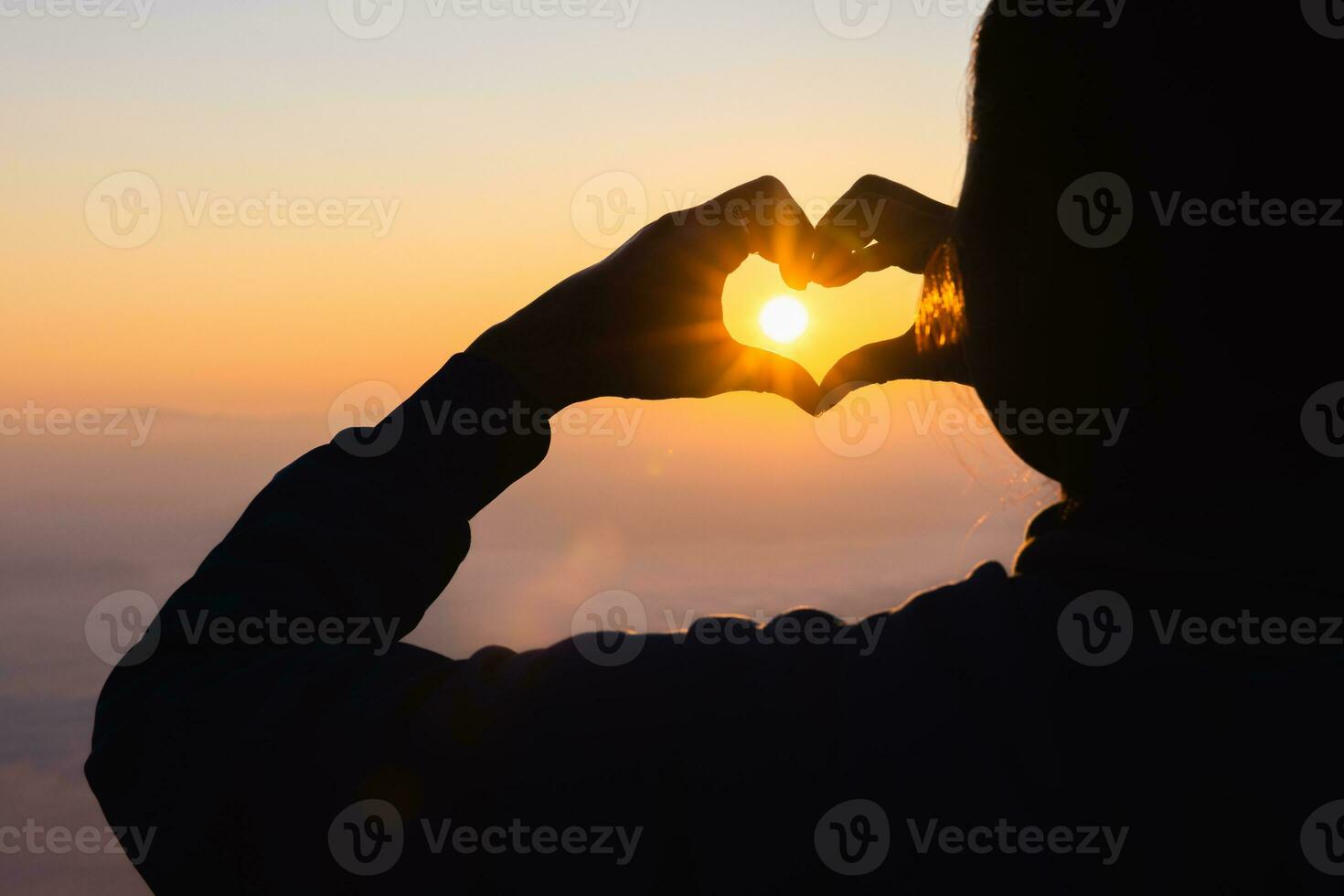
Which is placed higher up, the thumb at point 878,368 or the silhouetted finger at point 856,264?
the silhouetted finger at point 856,264

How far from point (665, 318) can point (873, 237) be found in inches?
14.9

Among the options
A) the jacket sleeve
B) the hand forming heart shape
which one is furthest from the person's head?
the jacket sleeve

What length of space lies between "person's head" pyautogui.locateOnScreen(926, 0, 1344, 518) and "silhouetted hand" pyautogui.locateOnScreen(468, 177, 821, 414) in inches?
21.6

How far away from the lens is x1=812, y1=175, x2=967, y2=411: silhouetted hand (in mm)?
1744

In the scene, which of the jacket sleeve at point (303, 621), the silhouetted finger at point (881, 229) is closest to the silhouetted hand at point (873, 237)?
the silhouetted finger at point (881, 229)

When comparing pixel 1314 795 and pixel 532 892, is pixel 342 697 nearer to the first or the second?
pixel 532 892

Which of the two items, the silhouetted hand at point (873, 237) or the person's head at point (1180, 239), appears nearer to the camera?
the person's head at point (1180, 239)

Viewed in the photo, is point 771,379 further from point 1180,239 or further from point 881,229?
point 1180,239

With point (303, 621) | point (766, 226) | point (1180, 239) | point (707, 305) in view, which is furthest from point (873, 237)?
point (303, 621)

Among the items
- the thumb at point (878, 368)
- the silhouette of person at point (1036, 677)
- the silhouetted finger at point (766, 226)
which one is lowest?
the silhouette of person at point (1036, 677)

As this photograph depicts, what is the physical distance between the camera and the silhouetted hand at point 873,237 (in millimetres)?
1744

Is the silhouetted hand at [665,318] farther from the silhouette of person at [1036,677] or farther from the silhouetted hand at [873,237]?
the silhouette of person at [1036,677]

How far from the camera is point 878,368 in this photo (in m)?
1.73

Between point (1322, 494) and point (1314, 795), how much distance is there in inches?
10.1
